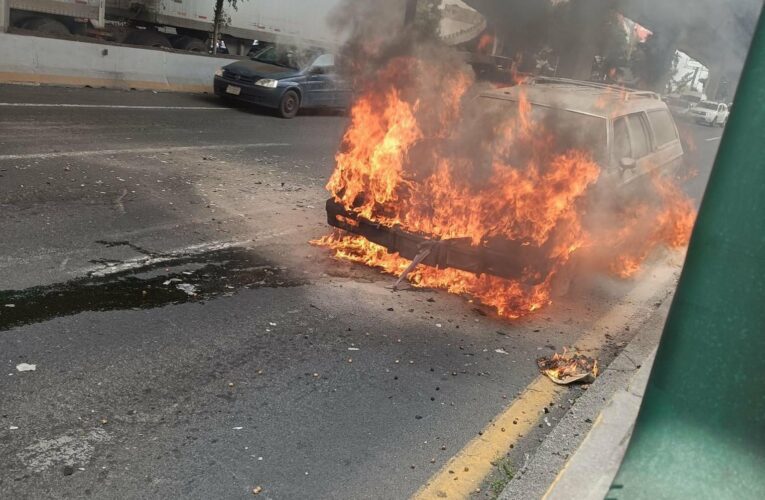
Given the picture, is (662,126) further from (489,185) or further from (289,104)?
(289,104)

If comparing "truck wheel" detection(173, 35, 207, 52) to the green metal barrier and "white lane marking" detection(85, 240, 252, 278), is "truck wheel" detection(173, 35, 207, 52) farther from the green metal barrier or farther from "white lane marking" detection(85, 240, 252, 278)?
the green metal barrier

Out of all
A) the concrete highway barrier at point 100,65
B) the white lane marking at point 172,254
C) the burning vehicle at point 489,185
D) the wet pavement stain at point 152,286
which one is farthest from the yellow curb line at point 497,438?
the concrete highway barrier at point 100,65

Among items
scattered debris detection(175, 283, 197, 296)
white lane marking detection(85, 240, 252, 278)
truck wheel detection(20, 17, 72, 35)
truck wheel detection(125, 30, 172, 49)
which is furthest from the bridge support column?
scattered debris detection(175, 283, 197, 296)

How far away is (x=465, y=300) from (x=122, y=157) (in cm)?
542

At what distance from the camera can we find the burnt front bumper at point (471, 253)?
5.09 metres

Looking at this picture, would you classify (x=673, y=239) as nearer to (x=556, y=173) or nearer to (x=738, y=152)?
(x=556, y=173)

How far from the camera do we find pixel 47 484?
2.73 m

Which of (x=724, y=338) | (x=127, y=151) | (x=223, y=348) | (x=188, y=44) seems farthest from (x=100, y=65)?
(x=724, y=338)

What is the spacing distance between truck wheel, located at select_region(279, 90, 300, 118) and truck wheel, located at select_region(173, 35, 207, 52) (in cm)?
751

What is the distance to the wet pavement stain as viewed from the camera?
4.27m

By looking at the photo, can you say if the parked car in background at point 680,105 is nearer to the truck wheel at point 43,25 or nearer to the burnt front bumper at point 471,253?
the burnt front bumper at point 471,253

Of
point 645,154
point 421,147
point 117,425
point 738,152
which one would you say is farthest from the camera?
point 645,154

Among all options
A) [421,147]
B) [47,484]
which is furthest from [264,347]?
[421,147]

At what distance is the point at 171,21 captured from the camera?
2016 cm
